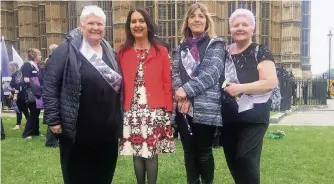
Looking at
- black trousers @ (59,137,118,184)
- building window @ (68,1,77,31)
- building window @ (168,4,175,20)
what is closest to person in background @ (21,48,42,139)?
black trousers @ (59,137,118,184)

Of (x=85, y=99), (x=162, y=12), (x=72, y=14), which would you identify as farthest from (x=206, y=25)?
(x=72, y=14)

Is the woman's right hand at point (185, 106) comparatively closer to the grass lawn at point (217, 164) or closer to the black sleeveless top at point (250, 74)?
the black sleeveless top at point (250, 74)

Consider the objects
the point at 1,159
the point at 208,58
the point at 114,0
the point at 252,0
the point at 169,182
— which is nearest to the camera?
the point at 208,58

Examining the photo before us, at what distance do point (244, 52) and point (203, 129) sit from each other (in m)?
0.78

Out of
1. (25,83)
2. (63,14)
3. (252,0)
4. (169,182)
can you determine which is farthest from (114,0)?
(169,182)

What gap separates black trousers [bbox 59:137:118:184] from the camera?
3.09 meters

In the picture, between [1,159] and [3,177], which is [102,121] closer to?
[3,177]

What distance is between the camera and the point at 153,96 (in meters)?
3.34

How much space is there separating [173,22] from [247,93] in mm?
21188

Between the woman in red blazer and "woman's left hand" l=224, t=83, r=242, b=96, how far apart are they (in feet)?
1.90

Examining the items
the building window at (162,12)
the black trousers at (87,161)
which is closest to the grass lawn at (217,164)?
the black trousers at (87,161)

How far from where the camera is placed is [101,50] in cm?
319

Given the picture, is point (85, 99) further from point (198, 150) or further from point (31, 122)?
point (31, 122)

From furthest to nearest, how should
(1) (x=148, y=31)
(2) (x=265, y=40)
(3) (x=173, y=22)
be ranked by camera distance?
(2) (x=265, y=40)
(3) (x=173, y=22)
(1) (x=148, y=31)
